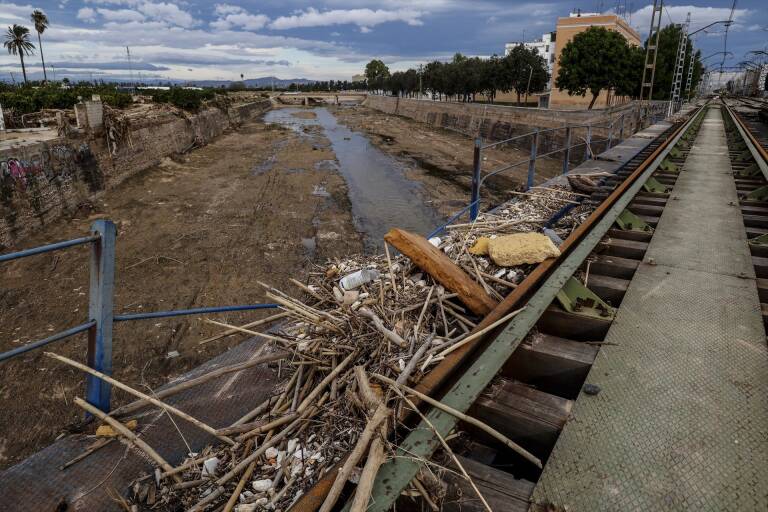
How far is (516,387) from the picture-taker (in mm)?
2559

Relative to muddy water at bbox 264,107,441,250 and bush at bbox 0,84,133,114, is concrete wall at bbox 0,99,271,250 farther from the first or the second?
muddy water at bbox 264,107,441,250

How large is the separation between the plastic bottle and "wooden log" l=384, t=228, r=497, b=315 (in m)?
0.40

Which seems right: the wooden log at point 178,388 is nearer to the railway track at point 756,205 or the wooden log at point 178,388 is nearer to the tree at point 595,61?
the railway track at point 756,205

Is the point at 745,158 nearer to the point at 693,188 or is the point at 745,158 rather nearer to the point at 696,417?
the point at 693,188

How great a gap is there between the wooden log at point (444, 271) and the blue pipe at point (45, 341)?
239 cm

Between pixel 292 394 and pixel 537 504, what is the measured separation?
1.55m

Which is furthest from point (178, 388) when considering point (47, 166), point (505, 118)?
point (505, 118)

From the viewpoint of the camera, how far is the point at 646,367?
2.62 metres

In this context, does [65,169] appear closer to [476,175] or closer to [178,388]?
[476,175]

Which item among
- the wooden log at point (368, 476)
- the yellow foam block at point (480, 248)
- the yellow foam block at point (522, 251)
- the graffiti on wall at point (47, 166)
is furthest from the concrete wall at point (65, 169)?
the wooden log at point (368, 476)

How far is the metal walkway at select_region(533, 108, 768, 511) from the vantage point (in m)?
1.84

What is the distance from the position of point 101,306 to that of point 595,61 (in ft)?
194

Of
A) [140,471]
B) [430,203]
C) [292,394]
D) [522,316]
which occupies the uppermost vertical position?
[522,316]

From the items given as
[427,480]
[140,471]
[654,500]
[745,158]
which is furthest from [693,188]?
[140,471]
